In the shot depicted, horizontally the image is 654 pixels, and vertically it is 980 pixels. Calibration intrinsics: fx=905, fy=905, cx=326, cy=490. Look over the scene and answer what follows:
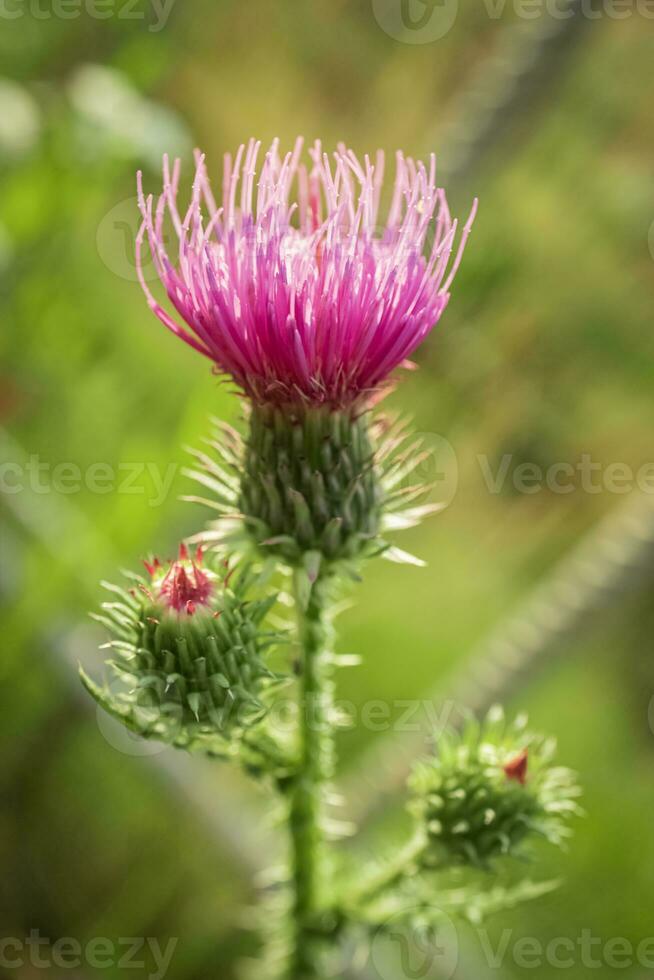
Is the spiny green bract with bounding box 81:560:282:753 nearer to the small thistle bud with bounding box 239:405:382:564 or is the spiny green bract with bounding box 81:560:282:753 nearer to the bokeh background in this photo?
the small thistle bud with bounding box 239:405:382:564

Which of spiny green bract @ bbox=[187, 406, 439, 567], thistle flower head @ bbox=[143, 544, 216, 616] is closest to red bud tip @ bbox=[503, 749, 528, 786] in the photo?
spiny green bract @ bbox=[187, 406, 439, 567]

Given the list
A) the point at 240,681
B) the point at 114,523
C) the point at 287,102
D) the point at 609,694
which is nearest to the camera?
the point at 240,681

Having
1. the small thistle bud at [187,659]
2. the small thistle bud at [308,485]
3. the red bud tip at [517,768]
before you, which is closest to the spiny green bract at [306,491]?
the small thistle bud at [308,485]

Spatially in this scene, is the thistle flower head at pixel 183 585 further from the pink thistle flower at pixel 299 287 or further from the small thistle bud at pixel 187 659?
the pink thistle flower at pixel 299 287

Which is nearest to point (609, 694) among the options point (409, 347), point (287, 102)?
point (409, 347)

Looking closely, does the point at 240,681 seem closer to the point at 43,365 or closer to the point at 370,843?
the point at 370,843

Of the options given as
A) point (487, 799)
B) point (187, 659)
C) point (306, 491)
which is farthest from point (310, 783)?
point (306, 491)
